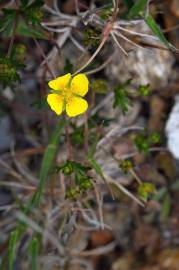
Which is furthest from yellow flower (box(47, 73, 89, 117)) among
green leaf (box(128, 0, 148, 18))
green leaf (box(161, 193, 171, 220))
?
green leaf (box(161, 193, 171, 220))

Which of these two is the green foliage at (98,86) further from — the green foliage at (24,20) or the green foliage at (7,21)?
the green foliage at (7,21)

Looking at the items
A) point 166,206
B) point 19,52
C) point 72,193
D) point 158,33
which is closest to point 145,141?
point 166,206

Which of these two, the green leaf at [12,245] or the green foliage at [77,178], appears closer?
the green foliage at [77,178]

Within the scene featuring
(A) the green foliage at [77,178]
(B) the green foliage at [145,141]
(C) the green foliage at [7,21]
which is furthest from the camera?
(B) the green foliage at [145,141]

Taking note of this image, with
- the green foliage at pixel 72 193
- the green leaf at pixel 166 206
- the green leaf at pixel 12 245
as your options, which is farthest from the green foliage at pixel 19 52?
the green leaf at pixel 166 206

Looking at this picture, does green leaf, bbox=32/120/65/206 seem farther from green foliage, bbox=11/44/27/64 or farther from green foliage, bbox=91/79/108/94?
green foliage, bbox=11/44/27/64

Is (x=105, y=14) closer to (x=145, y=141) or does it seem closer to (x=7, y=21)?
(x=7, y=21)
